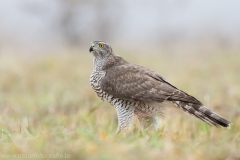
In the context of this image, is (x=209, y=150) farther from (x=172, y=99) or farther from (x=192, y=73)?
(x=192, y=73)

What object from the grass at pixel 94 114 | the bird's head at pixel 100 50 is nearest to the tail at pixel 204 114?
the grass at pixel 94 114

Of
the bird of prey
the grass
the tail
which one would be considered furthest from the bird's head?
the tail

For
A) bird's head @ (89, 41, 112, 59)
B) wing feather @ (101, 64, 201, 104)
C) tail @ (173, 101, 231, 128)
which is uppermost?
bird's head @ (89, 41, 112, 59)

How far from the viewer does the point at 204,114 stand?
18.8 ft

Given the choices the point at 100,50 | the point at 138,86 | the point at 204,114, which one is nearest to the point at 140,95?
the point at 138,86

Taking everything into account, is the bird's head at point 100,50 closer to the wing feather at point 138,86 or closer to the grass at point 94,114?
the wing feather at point 138,86

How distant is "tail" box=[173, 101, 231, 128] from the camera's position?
5.53 m

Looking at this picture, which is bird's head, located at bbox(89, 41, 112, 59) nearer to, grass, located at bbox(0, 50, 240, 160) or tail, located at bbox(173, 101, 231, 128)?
grass, located at bbox(0, 50, 240, 160)

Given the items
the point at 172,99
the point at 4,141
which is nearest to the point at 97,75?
the point at 172,99

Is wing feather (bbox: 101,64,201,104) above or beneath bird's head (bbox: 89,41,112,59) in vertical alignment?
beneath

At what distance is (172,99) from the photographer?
595 centimetres

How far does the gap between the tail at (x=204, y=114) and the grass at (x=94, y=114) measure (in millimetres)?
157

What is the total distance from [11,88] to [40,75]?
1.40 m

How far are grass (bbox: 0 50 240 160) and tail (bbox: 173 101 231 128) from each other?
0.51 ft
